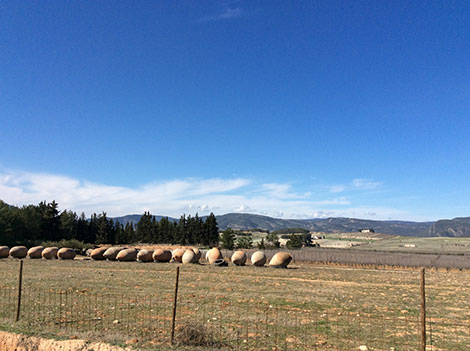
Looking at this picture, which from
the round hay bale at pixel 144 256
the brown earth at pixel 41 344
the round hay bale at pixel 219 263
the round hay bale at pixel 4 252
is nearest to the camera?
the brown earth at pixel 41 344

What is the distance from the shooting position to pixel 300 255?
54.6 meters

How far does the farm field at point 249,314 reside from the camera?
10016mm

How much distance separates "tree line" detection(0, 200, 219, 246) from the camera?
6581 centimetres

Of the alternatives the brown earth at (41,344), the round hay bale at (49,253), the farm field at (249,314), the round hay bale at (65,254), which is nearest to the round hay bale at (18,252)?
the round hay bale at (49,253)

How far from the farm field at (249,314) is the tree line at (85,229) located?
5118cm

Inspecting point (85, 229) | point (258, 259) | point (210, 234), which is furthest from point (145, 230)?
point (258, 259)

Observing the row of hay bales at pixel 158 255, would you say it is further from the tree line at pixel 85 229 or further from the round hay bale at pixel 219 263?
the tree line at pixel 85 229

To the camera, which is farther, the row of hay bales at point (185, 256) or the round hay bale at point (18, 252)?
the round hay bale at point (18, 252)

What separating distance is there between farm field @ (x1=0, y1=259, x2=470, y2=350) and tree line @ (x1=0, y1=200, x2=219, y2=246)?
51.2 m

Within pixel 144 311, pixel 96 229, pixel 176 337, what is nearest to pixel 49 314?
pixel 144 311

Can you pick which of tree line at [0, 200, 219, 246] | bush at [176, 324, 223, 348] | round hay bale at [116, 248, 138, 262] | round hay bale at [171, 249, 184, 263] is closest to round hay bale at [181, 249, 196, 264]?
round hay bale at [171, 249, 184, 263]

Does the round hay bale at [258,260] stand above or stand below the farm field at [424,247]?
above

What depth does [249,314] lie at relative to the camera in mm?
13336

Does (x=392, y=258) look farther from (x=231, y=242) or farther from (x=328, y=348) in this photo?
(x=328, y=348)
